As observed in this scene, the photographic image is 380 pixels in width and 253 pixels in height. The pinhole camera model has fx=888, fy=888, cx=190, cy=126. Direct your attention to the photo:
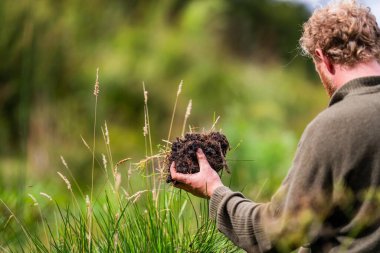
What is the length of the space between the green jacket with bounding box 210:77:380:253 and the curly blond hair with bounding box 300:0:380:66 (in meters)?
0.19

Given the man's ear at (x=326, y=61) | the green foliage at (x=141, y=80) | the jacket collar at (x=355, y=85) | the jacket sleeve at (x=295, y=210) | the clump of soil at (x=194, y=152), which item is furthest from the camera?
the green foliage at (x=141, y=80)

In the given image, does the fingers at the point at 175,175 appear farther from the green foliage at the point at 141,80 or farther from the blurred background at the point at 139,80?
the blurred background at the point at 139,80

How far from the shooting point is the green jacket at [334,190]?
101 inches

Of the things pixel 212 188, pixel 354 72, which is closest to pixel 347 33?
pixel 354 72

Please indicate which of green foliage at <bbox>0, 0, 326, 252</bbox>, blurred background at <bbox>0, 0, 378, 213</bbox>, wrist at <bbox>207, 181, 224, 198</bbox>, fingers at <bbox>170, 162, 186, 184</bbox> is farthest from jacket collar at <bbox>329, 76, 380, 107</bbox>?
blurred background at <bbox>0, 0, 378, 213</bbox>

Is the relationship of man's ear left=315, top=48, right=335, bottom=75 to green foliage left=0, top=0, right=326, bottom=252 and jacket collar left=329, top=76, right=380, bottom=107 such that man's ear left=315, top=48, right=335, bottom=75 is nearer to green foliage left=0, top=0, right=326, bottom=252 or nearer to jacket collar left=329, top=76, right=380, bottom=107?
jacket collar left=329, top=76, right=380, bottom=107

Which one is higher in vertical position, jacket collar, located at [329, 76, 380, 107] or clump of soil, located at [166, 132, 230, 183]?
jacket collar, located at [329, 76, 380, 107]

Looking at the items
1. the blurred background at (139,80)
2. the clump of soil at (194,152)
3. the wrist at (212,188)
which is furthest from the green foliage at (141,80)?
the wrist at (212,188)

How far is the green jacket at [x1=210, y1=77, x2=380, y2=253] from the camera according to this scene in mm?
2570

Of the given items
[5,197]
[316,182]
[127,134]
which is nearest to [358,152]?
[316,182]

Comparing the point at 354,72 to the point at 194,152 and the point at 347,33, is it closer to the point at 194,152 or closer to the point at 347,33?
the point at 347,33

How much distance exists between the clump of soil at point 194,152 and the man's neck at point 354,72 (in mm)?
481

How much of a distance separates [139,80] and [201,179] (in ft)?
34.0

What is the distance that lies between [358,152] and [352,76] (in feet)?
1.04
